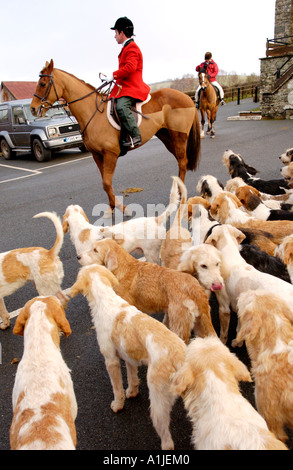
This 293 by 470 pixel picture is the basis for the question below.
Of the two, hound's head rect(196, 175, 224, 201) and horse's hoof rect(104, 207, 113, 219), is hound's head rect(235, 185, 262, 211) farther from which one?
horse's hoof rect(104, 207, 113, 219)

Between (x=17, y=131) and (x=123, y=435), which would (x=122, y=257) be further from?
(x=17, y=131)

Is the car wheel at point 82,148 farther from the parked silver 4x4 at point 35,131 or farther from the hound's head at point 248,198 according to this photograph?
the hound's head at point 248,198

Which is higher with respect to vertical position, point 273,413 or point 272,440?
point 272,440

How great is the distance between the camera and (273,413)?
2.07m

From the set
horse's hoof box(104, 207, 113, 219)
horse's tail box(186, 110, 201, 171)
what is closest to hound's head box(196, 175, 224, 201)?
horse's hoof box(104, 207, 113, 219)

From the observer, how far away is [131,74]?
634cm

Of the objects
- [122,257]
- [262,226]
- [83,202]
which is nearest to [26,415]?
[122,257]

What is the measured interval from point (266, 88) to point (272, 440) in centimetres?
1909

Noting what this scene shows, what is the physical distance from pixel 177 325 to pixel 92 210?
484 cm

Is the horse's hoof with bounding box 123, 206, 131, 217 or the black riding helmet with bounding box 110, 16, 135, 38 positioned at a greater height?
the black riding helmet with bounding box 110, 16, 135, 38

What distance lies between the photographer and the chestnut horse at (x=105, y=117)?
6523 mm

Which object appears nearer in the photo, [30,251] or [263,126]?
[30,251]

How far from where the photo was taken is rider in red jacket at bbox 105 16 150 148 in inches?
244

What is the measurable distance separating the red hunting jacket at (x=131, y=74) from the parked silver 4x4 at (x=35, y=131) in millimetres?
6477
